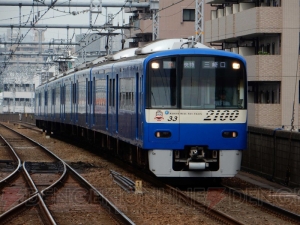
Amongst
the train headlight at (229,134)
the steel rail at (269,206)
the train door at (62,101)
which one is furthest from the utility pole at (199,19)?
the train door at (62,101)

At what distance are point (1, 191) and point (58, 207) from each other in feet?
8.54

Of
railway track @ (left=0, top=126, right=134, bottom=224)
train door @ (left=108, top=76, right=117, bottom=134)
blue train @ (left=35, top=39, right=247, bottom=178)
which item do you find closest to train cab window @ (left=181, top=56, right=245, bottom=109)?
blue train @ (left=35, top=39, right=247, bottom=178)

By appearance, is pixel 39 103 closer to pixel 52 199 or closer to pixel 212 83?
pixel 212 83

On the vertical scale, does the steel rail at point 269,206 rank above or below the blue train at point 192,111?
below

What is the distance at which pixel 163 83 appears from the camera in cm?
1533

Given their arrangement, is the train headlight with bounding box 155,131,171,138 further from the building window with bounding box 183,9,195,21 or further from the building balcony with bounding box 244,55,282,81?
the building window with bounding box 183,9,195,21

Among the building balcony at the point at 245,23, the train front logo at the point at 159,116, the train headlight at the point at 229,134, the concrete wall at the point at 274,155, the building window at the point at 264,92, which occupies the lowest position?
the concrete wall at the point at 274,155

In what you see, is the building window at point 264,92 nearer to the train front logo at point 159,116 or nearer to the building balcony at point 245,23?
the building balcony at point 245,23

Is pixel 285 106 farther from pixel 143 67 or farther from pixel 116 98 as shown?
pixel 143 67

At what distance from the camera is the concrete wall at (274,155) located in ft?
52.4

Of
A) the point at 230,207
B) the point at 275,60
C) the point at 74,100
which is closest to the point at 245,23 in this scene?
the point at 275,60

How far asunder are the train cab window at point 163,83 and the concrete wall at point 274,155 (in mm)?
2553

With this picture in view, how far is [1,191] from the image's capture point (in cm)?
1501

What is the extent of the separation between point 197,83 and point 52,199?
350cm
